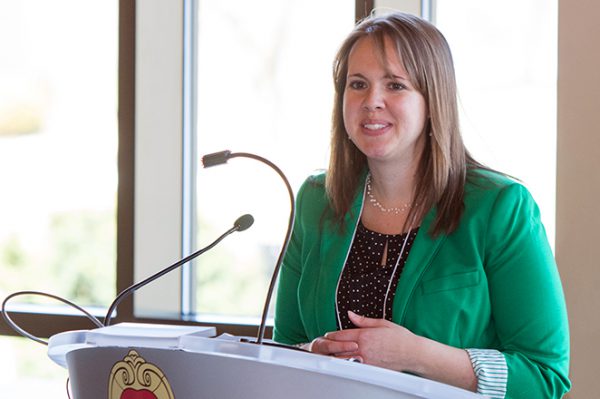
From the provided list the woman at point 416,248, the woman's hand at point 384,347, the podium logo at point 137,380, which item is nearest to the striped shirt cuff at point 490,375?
the woman at point 416,248

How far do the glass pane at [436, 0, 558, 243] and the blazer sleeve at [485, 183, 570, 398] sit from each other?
1210mm

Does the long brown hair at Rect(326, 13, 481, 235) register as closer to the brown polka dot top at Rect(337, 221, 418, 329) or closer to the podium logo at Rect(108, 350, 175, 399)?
the brown polka dot top at Rect(337, 221, 418, 329)

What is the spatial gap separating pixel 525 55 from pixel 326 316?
5.07 ft

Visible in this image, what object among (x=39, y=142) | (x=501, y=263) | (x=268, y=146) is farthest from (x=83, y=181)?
(x=501, y=263)

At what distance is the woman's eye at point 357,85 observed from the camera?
73.1 inches

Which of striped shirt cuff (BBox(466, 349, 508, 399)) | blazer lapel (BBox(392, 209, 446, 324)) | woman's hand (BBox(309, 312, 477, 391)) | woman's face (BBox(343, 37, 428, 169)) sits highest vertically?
woman's face (BBox(343, 37, 428, 169))

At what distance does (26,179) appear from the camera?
3834 millimetres

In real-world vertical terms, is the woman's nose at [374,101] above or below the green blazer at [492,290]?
above

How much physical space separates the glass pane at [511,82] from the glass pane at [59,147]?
4.95 ft

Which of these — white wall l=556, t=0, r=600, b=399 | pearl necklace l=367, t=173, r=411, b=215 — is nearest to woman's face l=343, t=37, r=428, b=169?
pearl necklace l=367, t=173, r=411, b=215

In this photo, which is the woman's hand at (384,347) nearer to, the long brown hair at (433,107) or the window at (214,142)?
the long brown hair at (433,107)

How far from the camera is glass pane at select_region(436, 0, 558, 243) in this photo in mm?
2902

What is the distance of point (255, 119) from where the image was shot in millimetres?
3459

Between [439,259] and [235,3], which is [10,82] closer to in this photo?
[235,3]
